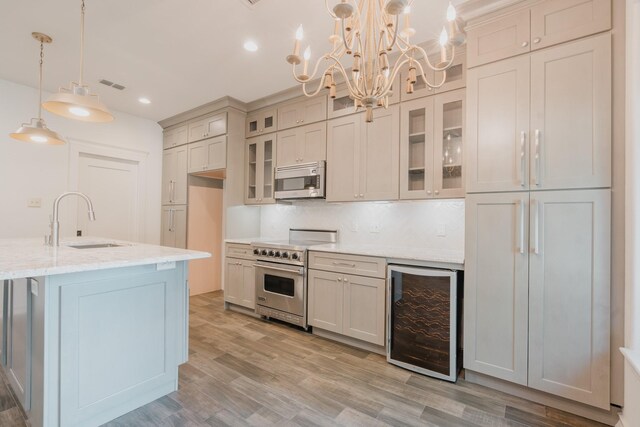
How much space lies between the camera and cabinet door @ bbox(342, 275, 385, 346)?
264 centimetres

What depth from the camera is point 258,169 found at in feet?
13.6

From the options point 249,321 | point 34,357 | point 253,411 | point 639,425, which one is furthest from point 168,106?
point 639,425

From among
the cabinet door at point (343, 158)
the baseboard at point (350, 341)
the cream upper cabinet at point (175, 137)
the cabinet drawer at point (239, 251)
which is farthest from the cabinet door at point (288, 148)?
the baseboard at point (350, 341)

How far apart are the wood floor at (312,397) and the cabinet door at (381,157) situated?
1.60m

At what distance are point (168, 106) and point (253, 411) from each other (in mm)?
4219

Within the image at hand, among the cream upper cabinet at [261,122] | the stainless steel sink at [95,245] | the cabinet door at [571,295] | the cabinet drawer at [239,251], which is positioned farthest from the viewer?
the cream upper cabinet at [261,122]

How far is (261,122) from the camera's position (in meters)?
4.14

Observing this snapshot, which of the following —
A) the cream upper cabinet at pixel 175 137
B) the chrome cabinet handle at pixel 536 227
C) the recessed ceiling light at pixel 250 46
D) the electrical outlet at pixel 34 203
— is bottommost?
the chrome cabinet handle at pixel 536 227

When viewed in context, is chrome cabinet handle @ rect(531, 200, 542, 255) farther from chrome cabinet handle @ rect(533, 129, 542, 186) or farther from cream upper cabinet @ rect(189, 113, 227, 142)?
cream upper cabinet @ rect(189, 113, 227, 142)

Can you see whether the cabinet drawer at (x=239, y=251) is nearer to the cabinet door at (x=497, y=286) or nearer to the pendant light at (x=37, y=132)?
the pendant light at (x=37, y=132)

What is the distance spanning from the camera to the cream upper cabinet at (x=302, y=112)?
3498mm

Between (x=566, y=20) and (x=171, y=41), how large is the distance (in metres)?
3.14

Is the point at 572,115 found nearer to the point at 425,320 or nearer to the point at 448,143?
the point at 448,143

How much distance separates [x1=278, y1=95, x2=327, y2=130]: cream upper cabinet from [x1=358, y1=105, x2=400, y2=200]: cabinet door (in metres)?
0.71
